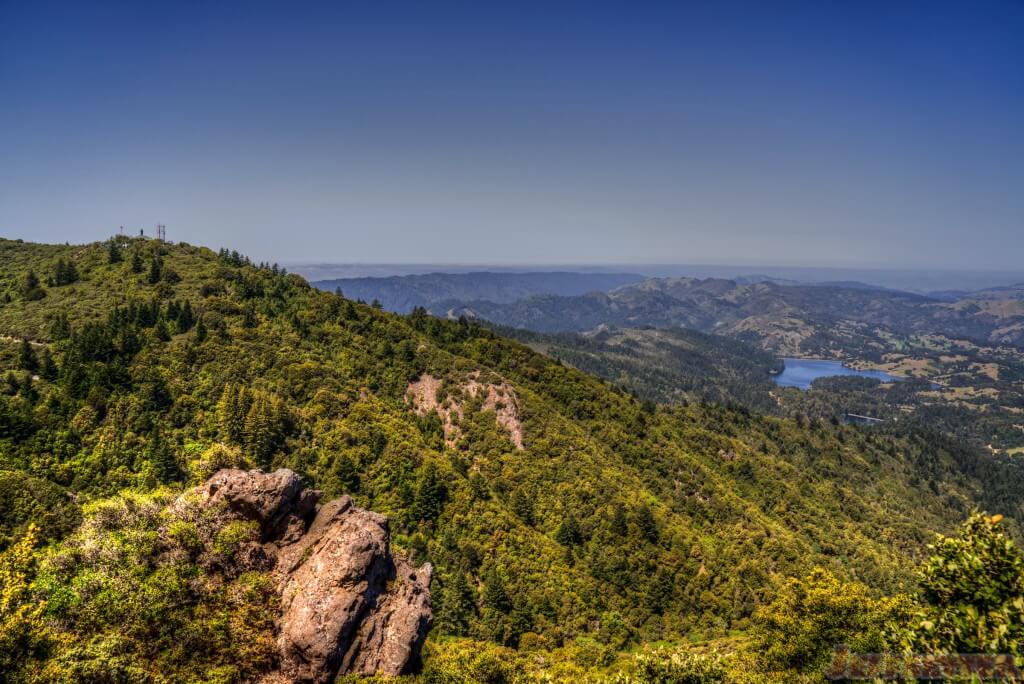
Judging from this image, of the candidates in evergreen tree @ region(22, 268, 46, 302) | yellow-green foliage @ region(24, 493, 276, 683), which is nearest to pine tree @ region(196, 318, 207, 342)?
evergreen tree @ region(22, 268, 46, 302)

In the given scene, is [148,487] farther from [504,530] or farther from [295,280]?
[295,280]

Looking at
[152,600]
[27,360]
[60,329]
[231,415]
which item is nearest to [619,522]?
[231,415]

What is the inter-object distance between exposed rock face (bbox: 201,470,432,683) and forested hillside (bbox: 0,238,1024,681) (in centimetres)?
307

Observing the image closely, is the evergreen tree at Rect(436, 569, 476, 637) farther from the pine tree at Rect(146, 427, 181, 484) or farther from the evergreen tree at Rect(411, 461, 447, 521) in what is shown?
the pine tree at Rect(146, 427, 181, 484)

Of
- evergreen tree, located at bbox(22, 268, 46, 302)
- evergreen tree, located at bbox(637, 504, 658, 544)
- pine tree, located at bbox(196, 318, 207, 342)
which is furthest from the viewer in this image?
evergreen tree, located at bbox(22, 268, 46, 302)

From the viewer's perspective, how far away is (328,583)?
2652 cm

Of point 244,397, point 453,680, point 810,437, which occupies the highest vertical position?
point 244,397

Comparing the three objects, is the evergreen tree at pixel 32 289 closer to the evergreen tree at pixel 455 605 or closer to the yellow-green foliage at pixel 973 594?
the evergreen tree at pixel 455 605

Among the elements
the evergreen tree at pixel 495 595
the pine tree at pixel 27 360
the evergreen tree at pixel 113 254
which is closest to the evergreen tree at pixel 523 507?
the evergreen tree at pixel 495 595

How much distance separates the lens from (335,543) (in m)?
28.0

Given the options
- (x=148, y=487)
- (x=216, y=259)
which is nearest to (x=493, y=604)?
(x=148, y=487)

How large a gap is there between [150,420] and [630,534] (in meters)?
61.8

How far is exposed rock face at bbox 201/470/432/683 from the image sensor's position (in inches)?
969

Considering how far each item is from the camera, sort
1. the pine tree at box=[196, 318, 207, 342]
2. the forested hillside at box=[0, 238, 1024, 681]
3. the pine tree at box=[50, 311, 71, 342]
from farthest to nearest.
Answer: the pine tree at box=[196, 318, 207, 342], the pine tree at box=[50, 311, 71, 342], the forested hillside at box=[0, 238, 1024, 681]
